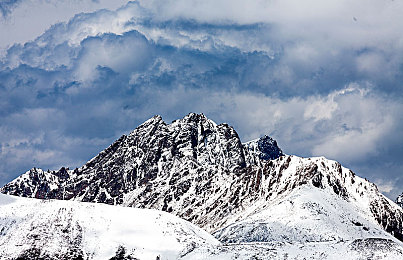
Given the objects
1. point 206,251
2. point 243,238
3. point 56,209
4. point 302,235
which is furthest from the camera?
point 243,238

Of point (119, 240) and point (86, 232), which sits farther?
point (86, 232)

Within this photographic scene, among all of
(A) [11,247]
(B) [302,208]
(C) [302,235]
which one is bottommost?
(A) [11,247]

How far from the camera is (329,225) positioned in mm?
126438

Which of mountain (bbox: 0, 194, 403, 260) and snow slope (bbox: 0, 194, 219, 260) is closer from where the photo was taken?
mountain (bbox: 0, 194, 403, 260)

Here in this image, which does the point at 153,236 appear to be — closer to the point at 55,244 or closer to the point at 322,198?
the point at 55,244

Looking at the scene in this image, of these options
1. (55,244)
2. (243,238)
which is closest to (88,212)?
(55,244)

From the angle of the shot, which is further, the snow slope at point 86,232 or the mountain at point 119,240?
the snow slope at point 86,232

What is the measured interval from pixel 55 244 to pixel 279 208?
229 feet

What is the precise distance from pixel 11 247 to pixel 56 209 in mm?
Result: 14721

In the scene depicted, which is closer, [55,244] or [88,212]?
[55,244]

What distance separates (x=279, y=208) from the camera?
147 m

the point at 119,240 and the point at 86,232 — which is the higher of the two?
the point at 86,232

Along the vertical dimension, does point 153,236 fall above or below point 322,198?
below

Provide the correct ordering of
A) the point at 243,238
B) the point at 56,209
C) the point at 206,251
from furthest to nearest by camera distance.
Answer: the point at 243,238
the point at 56,209
the point at 206,251
